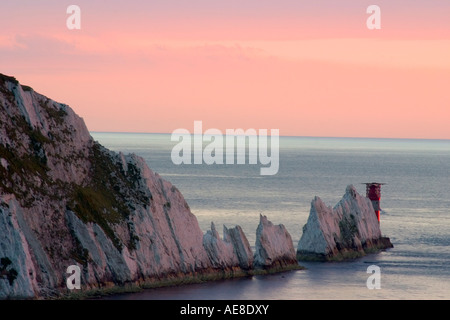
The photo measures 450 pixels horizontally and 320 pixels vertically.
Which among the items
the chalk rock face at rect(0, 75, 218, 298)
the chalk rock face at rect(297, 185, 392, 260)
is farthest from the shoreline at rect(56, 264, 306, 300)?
the chalk rock face at rect(297, 185, 392, 260)

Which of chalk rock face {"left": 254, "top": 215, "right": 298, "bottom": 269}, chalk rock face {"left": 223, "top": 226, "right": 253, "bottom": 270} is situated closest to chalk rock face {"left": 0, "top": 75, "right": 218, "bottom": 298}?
chalk rock face {"left": 223, "top": 226, "right": 253, "bottom": 270}

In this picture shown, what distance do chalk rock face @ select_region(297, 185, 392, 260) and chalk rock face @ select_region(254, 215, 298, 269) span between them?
755 centimetres

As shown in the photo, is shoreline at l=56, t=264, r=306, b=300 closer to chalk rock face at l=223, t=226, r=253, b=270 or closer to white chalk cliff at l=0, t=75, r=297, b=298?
A: white chalk cliff at l=0, t=75, r=297, b=298

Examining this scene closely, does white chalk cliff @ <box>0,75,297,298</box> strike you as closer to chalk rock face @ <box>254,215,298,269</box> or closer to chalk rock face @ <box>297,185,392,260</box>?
chalk rock face @ <box>254,215,298,269</box>

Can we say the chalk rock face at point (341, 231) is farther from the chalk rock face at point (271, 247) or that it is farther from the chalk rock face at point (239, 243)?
the chalk rock face at point (239, 243)

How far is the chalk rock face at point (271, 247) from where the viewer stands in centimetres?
7931

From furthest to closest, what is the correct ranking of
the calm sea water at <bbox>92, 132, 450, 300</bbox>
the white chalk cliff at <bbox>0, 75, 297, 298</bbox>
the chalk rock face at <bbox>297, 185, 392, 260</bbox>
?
the chalk rock face at <bbox>297, 185, 392, 260</bbox> < the calm sea water at <bbox>92, 132, 450, 300</bbox> < the white chalk cliff at <bbox>0, 75, 297, 298</bbox>

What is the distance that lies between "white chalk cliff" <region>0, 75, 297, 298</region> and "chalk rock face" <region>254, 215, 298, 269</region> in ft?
0.44

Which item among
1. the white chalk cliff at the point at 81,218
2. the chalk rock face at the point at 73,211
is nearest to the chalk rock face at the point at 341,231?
the white chalk cliff at the point at 81,218

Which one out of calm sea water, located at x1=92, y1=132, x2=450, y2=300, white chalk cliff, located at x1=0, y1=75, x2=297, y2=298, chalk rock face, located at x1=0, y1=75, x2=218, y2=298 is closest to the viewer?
chalk rock face, located at x1=0, y1=75, x2=218, y2=298

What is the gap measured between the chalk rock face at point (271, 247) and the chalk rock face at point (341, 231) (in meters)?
→ 7.55

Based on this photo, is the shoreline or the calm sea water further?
the calm sea water

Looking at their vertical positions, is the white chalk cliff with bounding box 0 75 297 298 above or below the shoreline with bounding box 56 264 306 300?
above

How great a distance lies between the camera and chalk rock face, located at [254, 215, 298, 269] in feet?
260
